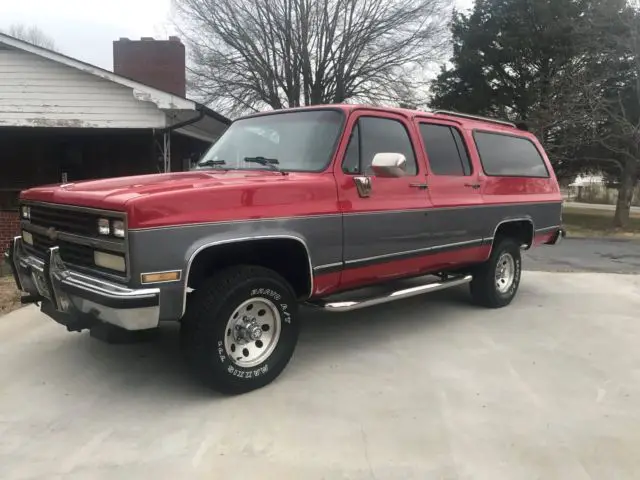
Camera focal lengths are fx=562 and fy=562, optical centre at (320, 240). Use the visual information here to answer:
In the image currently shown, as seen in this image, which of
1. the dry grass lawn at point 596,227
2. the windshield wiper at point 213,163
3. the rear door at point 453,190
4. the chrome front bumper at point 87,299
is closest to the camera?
the chrome front bumper at point 87,299

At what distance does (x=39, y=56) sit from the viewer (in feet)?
37.6

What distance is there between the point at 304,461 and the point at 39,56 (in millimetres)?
11284

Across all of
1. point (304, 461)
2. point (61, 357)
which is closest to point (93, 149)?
point (61, 357)

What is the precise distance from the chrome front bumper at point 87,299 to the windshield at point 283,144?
5.28ft

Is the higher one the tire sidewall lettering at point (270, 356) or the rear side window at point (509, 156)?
the rear side window at point (509, 156)

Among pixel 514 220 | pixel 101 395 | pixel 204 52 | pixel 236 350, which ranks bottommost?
pixel 101 395

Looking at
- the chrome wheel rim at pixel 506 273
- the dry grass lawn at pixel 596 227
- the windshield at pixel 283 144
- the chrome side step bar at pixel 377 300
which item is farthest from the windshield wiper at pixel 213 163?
the dry grass lawn at pixel 596 227

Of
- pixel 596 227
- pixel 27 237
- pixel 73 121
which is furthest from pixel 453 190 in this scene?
pixel 596 227

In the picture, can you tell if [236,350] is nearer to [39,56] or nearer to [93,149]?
[39,56]

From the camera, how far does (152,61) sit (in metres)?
18.8

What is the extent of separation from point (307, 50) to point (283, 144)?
688 inches

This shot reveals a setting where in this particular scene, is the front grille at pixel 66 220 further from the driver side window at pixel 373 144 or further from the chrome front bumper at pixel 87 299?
the driver side window at pixel 373 144

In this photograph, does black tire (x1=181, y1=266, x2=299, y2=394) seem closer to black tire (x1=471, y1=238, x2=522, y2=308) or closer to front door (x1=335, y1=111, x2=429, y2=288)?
front door (x1=335, y1=111, x2=429, y2=288)

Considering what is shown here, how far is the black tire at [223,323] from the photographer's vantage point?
140 inches
